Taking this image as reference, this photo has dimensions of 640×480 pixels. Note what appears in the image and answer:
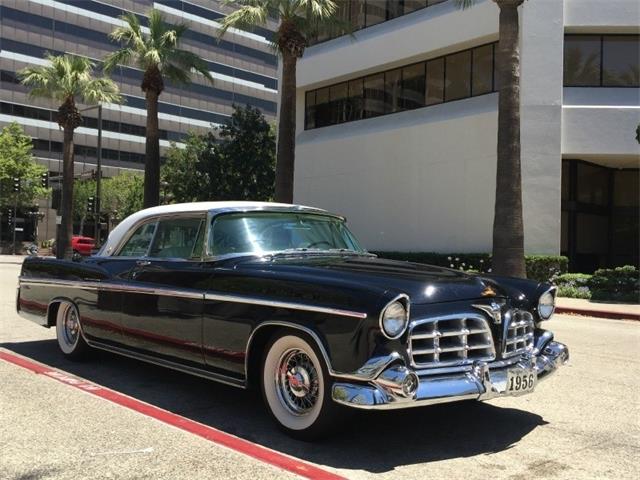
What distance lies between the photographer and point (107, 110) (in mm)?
68188

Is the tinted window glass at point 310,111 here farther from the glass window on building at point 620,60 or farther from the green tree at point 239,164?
the glass window on building at point 620,60

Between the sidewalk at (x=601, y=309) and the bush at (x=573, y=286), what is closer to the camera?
the sidewalk at (x=601, y=309)

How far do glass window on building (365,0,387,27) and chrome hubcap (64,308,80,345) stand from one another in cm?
2190

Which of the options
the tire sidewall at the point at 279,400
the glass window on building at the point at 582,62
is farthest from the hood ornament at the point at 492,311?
the glass window on building at the point at 582,62

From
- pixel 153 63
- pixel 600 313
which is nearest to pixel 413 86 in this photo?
pixel 153 63

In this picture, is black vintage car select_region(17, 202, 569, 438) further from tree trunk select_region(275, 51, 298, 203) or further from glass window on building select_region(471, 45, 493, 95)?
glass window on building select_region(471, 45, 493, 95)

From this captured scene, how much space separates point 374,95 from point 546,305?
22681mm

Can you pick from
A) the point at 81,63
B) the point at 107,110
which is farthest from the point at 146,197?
the point at 107,110

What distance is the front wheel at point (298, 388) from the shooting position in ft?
13.8

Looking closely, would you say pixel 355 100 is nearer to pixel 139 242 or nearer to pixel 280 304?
pixel 139 242

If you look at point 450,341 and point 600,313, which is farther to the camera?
point 600,313

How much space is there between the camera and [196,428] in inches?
185

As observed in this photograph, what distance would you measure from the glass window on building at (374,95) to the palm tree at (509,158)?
446 inches

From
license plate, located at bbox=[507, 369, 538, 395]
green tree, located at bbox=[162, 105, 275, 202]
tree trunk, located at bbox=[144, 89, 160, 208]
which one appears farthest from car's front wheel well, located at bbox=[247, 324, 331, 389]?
green tree, located at bbox=[162, 105, 275, 202]
